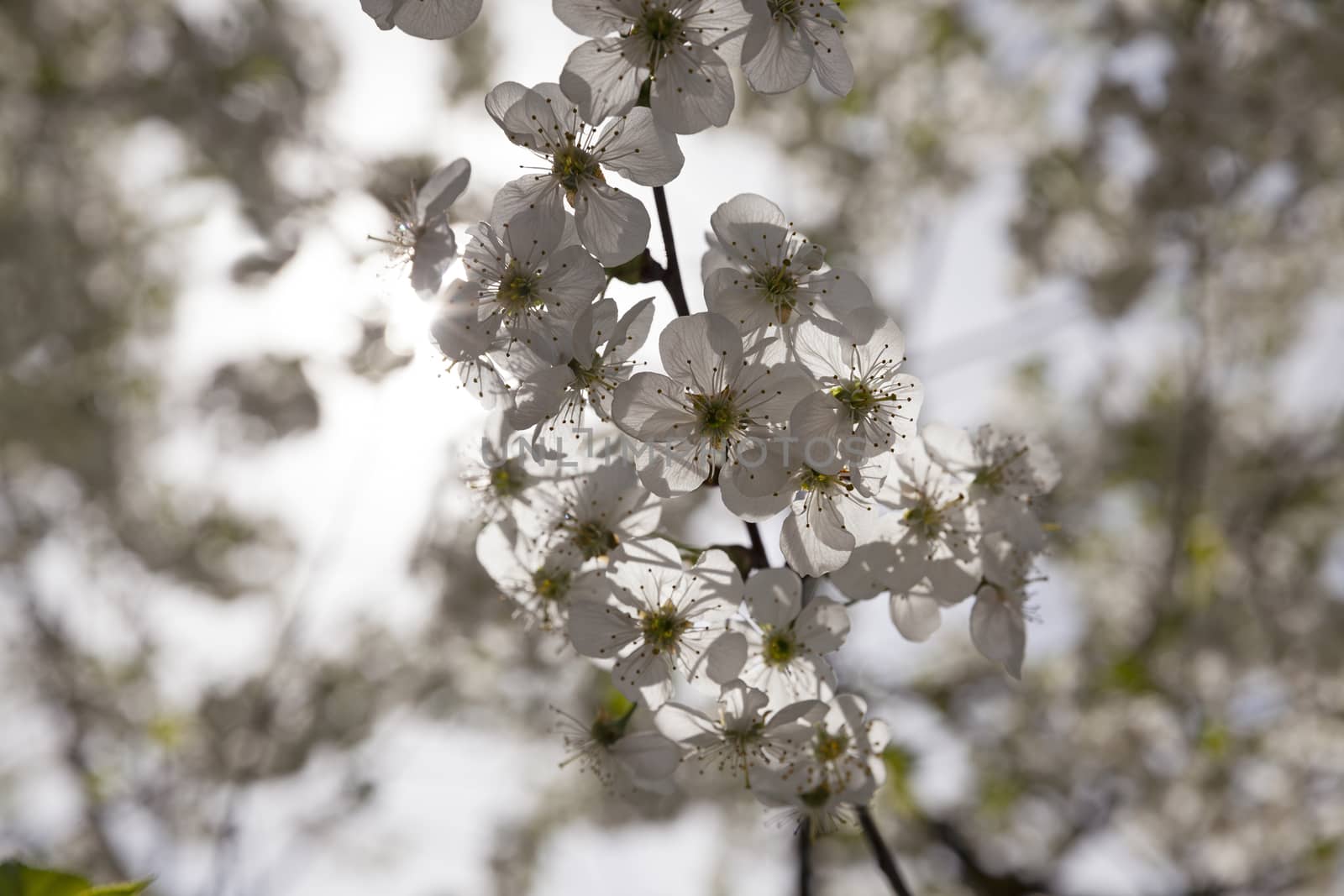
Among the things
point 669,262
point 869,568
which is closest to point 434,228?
point 669,262

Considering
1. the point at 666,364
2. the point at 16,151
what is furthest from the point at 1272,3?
the point at 16,151

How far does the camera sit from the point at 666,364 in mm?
1290

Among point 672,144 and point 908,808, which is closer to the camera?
point 672,144

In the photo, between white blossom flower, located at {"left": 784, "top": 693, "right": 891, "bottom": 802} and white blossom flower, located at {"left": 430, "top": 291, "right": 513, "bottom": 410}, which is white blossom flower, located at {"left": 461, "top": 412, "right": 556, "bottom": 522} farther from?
white blossom flower, located at {"left": 784, "top": 693, "right": 891, "bottom": 802}

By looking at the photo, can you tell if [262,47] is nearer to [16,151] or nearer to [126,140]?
[126,140]

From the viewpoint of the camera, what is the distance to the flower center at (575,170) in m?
1.30

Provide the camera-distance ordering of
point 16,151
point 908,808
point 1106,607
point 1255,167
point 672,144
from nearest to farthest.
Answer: point 672,144 → point 908,808 → point 1255,167 → point 16,151 → point 1106,607

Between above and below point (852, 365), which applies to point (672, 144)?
above

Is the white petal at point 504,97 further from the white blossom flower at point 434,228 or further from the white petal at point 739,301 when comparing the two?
the white petal at point 739,301

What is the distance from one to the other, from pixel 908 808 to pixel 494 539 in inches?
92.3

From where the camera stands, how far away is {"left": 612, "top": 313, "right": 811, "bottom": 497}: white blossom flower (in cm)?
124

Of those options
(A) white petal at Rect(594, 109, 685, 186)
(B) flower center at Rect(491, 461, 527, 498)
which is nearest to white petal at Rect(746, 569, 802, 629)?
(B) flower center at Rect(491, 461, 527, 498)

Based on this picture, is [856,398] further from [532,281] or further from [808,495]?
[532,281]

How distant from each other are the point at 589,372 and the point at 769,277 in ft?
1.11
